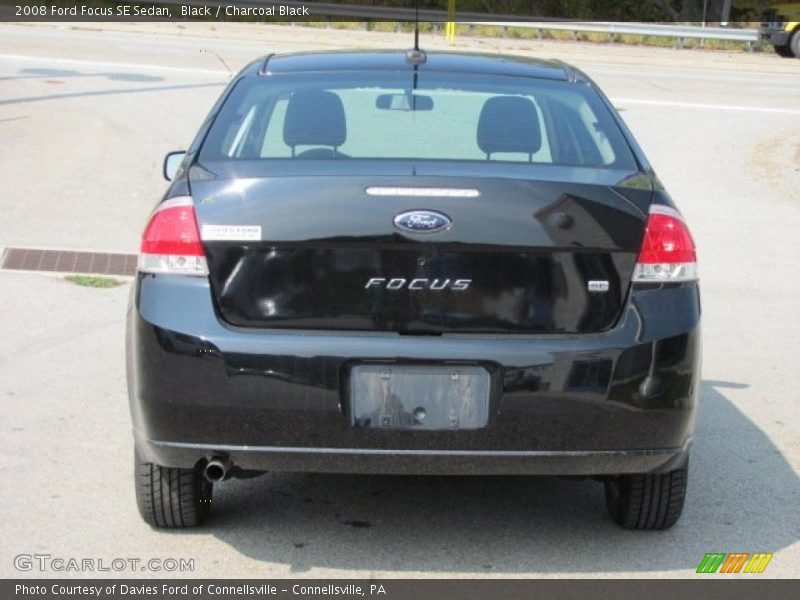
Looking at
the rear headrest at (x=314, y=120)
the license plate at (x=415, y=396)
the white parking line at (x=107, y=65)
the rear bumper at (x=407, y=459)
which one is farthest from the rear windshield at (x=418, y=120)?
the white parking line at (x=107, y=65)

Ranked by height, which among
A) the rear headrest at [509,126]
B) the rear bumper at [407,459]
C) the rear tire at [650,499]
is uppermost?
the rear headrest at [509,126]

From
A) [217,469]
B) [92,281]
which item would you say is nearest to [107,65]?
[92,281]

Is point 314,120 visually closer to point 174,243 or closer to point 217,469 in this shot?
point 174,243

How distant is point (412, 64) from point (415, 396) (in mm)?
1603

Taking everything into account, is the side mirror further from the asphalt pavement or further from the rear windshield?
the asphalt pavement

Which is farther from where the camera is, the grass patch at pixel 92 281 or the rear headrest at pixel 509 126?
the grass patch at pixel 92 281

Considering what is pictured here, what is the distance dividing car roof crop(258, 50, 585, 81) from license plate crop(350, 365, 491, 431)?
1487mm

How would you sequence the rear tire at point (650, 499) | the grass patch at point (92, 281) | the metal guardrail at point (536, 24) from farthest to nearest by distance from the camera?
1. the metal guardrail at point (536, 24)
2. the grass patch at point (92, 281)
3. the rear tire at point (650, 499)

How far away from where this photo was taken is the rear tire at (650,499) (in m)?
4.67

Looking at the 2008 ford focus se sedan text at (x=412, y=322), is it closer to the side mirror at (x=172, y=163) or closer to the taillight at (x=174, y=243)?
the taillight at (x=174, y=243)

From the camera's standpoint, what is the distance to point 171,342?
421 centimetres

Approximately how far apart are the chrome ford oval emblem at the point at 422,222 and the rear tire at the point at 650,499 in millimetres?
1118

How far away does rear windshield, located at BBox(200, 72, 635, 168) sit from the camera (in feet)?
15.7

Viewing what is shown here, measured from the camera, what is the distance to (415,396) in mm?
4133
